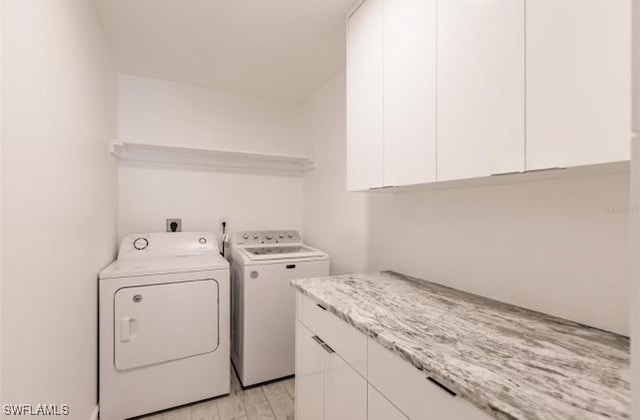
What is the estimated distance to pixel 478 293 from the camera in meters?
1.31

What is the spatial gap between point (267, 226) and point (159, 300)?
1298 mm

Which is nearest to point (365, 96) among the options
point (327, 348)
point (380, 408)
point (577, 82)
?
point (577, 82)

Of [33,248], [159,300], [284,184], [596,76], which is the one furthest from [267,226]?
[596,76]

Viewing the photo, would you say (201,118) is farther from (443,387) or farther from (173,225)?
(443,387)

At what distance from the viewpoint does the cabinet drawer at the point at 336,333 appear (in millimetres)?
1023

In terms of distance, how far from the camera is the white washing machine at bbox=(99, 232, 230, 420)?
1757 millimetres

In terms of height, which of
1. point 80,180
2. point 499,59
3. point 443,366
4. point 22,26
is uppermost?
point 22,26

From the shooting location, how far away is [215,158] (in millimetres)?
2723

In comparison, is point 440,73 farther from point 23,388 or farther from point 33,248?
point 23,388

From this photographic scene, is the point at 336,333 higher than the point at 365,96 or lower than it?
lower

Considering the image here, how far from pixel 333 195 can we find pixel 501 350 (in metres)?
1.82

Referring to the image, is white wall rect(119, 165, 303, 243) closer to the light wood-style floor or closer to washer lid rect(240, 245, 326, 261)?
washer lid rect(240, 245, 326, 261)

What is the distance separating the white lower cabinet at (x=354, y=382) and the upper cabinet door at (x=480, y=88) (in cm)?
65

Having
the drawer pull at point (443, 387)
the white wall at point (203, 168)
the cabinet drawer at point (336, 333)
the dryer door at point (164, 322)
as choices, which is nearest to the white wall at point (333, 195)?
the white wall at point (203, 168)
